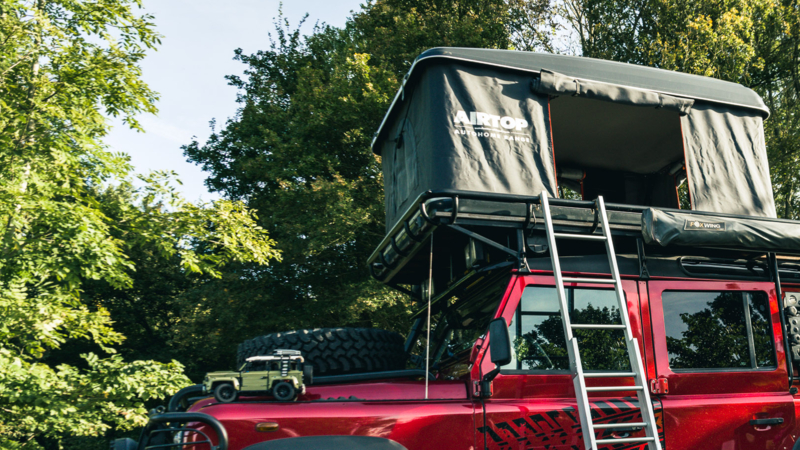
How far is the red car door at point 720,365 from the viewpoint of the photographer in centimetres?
394

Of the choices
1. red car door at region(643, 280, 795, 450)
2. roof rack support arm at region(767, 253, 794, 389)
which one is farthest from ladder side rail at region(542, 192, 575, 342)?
roof rack support arm at region(767, 253, 794, 389)

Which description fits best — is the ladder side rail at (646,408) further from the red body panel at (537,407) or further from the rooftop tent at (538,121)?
the rooftop tent at (538,121)

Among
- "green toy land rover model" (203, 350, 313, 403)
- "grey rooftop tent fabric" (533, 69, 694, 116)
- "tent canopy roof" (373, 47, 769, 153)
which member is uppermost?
"tent canopy roof" (373, 47, 769, 153)

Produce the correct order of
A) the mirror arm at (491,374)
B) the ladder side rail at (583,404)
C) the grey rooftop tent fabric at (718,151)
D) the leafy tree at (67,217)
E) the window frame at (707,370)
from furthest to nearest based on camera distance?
the leafy tree at (67,217) → the grey rooftop tent fabric at (718,151) → the window frame at (707,370) → the mirror arm at (491,374) → the ladder side rail at (583,404)

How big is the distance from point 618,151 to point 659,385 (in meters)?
3.54

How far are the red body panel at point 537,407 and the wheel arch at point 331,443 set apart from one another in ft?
0.24

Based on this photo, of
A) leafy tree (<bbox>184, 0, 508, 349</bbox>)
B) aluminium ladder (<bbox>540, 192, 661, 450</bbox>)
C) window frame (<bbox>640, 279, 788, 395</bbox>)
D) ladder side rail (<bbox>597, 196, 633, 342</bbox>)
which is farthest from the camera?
leafy tree (<bbox>184, 0, 508, 349</bbox>)

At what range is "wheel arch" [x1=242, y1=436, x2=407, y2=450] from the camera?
10.2ft

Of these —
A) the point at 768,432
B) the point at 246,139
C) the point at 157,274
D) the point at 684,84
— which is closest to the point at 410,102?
the point at 684,84

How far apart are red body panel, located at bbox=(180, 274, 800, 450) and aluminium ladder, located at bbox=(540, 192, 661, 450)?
193 mm

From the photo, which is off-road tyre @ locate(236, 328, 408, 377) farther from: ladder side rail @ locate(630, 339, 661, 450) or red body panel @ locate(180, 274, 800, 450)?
ladder side rail @ locate(630, 339, 661, 450)

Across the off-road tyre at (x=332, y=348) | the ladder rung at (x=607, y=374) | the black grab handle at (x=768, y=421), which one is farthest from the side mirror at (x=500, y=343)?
the black grab handle at (x=768, y=421)

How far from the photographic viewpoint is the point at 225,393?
333cm

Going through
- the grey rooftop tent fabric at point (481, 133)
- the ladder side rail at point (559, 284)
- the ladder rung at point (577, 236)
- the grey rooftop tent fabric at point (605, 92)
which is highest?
the grey rooftop tent fabric at point (605, 92)
